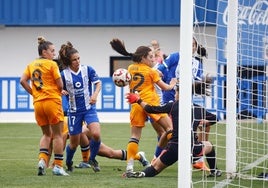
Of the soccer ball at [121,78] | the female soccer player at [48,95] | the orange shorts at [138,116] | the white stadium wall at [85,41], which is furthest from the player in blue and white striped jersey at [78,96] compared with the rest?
the white stadium wall at [85,41]

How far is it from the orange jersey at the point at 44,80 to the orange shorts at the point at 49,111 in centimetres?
7

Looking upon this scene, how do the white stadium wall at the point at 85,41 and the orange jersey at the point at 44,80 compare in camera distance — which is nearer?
the orange jersey at the point at 44,80

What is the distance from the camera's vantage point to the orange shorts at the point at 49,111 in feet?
37.9

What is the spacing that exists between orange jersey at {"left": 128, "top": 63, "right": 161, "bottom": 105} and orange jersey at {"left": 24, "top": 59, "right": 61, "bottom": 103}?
1106mm

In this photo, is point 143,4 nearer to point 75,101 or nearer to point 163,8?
point 163,8

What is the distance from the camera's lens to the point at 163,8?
32.4 m

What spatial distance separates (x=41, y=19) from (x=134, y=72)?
68.2ft

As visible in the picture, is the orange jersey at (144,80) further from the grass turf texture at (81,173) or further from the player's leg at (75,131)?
the grass turf texture at (81,173)

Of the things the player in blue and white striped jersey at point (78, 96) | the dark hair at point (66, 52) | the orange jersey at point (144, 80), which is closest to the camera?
the dark hair at point (66, 52)

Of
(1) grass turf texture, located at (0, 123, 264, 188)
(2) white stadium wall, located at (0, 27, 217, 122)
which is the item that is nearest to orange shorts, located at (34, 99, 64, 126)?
(1) grass turf texture, located at (0, 123, 264, 188)

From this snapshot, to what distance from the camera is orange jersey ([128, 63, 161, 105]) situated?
39.9 feet

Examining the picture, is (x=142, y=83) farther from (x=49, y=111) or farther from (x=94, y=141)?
(x=49, y=111)

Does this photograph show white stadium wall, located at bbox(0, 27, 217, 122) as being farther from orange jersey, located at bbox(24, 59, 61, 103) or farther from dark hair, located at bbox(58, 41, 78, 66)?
orange jersey, located at bbox(24, 59, 61, 103)

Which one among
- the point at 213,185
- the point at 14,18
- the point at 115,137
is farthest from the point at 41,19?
the point at 213,185
